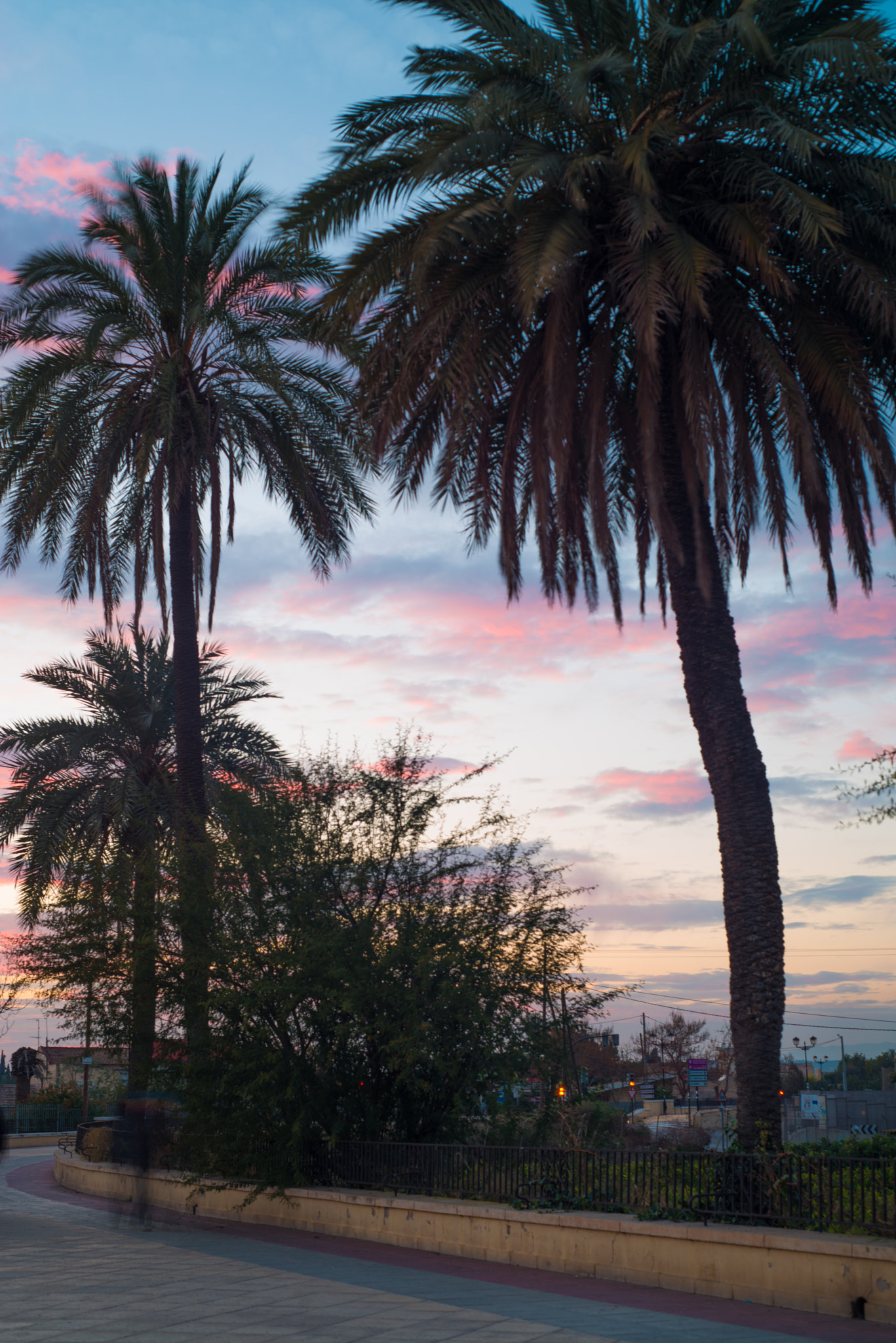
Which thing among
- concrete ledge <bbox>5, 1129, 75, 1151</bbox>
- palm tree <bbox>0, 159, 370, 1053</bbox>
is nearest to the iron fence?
concrete ledge <bbox>5, 1129, 75, 1151</bbox>

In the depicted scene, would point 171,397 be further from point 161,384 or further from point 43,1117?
point 43,1117

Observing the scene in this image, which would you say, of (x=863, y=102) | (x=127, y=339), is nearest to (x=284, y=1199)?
(x=127, y=339)

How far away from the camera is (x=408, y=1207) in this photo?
15.2 m

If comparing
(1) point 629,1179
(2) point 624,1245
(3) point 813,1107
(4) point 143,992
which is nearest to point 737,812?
(1) point 629,1179

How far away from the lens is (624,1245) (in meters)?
12.4

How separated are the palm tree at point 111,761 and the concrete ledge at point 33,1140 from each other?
64.8ft

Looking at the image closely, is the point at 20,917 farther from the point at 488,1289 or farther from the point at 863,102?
the point at 863,102

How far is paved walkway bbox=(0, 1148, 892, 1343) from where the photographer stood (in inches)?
357

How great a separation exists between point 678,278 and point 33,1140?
44009 millimetres

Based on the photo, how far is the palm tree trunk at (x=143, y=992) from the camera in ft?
62.6

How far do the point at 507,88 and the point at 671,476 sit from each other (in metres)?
4.90

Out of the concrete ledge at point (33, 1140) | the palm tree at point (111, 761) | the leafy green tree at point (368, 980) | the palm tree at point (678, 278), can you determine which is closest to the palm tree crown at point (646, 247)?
the palm tree at point (678, 278)

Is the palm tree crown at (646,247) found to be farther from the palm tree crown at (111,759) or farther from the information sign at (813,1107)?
the information sign at (813,1107)

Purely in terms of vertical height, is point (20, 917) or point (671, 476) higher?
point (671, 476)
